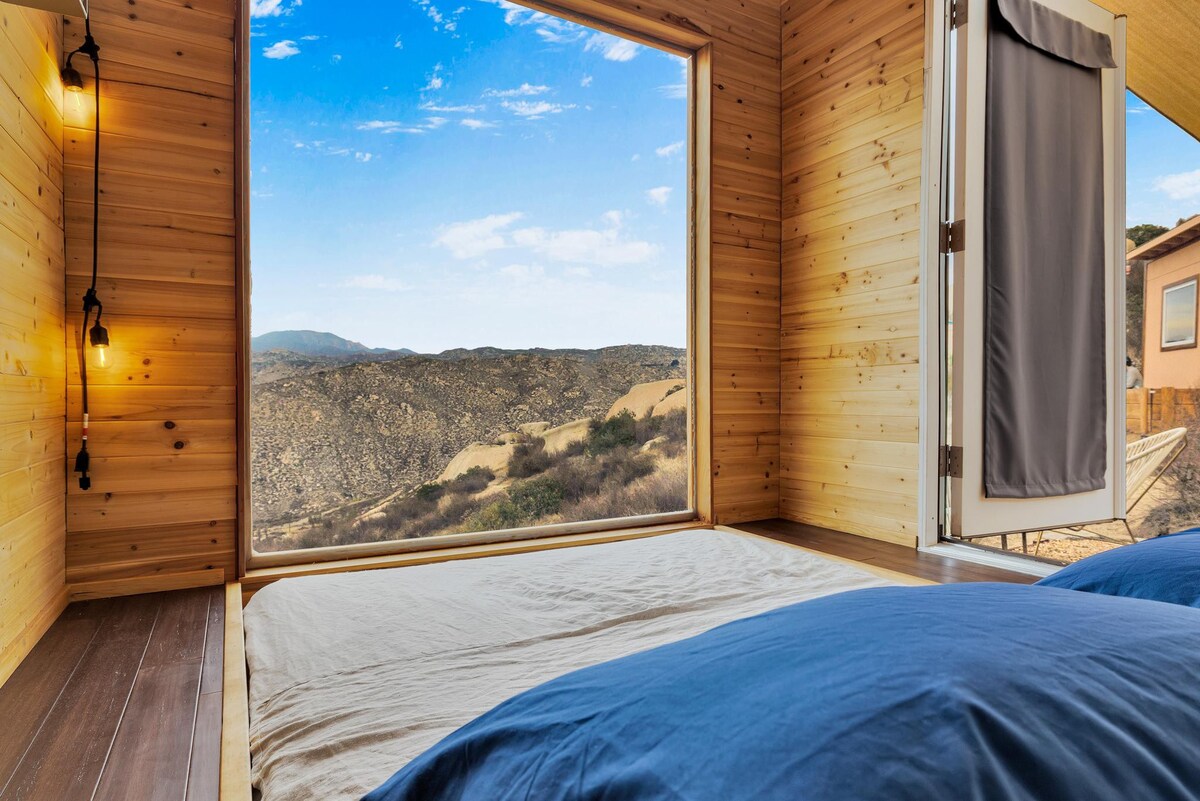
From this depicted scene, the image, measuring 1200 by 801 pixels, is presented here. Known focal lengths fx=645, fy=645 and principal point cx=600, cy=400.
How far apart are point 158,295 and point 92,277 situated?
0.18 meters

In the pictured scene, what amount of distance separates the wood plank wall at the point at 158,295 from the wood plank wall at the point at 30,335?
0.26 feet

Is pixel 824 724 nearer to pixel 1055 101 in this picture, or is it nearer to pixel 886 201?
pixel 886 201

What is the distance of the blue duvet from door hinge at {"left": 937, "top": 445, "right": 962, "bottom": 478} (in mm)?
2176

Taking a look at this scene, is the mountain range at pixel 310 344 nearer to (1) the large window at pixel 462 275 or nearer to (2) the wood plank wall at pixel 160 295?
(1) the large window at pixel 462 275

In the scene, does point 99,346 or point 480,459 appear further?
point 480,459

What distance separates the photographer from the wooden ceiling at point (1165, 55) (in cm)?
266

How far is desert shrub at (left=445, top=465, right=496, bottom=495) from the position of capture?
2.79 metres

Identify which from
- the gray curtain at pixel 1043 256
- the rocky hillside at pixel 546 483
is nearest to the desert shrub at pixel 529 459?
the rocky hillside at pixel 546 483

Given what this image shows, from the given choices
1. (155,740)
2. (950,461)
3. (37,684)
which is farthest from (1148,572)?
(37,684)

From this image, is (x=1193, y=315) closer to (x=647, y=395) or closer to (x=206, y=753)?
(x=647, y=395)

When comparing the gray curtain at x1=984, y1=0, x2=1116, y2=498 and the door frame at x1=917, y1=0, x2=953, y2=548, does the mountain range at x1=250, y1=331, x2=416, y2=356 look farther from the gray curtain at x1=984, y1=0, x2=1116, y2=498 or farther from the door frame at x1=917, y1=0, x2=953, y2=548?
the gray curtain at x1=984, y1=0, x2=1116, y2=498

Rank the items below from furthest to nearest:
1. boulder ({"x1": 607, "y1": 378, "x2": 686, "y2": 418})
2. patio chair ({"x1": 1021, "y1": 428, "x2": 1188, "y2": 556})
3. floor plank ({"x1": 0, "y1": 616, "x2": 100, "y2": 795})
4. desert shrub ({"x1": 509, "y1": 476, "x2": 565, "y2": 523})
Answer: boulder ({"x1": 607, "y1": 378, "x2": 686, "y2": 418}) < desert shrub ({"x1": 509, "y1": 476, "x2": 565, "y2": 523}) < patio chair ({"x1": 1021, "y1": 428, "x2": 1188, "y2": 556}) < floor plank ({"x1": 0, "y1": 616, "x2": 100, "y2": 795})

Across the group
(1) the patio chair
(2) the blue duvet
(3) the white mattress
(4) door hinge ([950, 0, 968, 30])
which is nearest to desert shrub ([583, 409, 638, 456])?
(3) the white mattress

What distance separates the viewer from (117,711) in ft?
4.10
